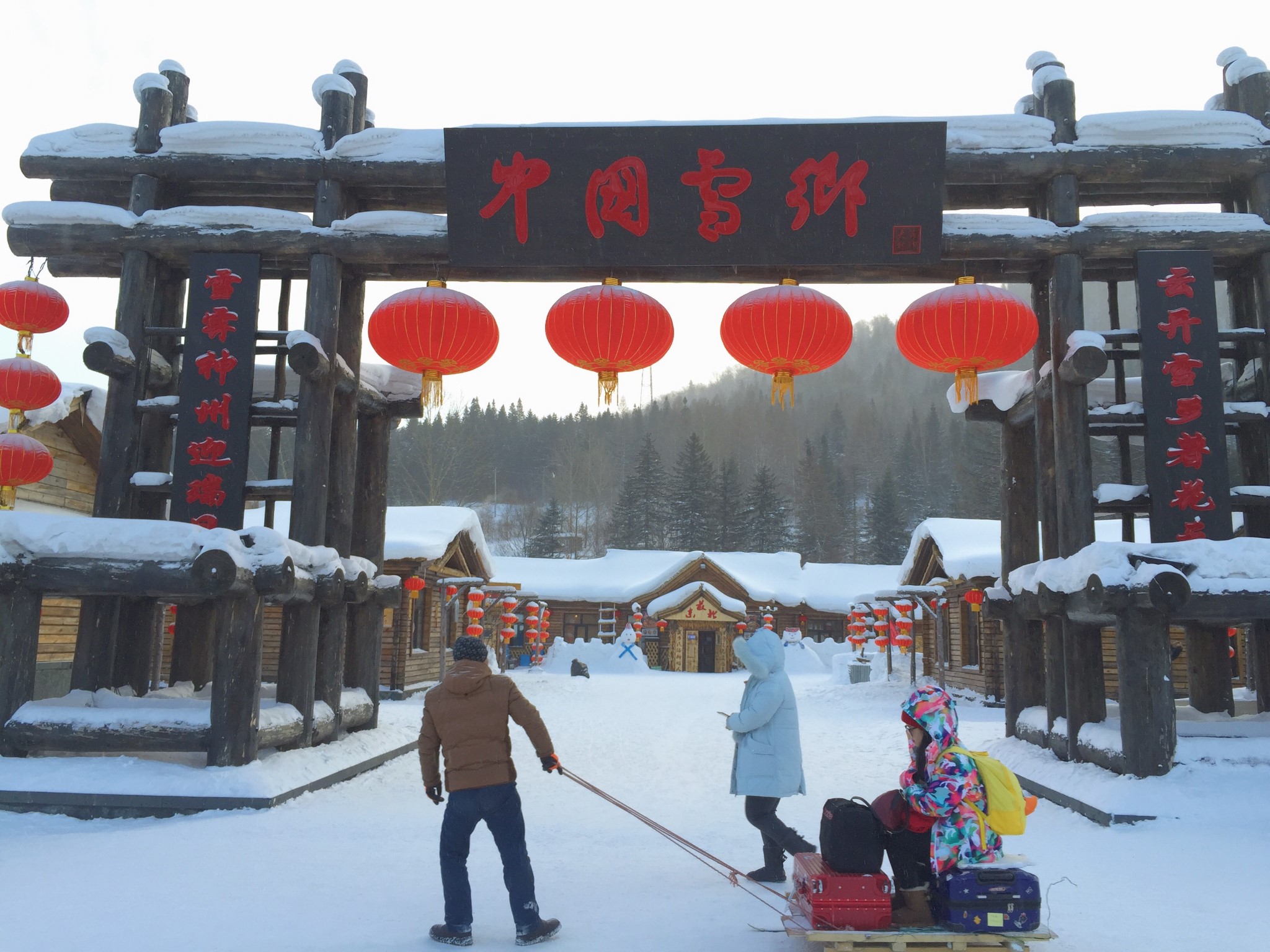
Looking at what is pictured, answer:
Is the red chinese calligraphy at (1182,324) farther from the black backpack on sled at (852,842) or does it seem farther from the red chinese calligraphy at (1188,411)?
the black backpack on sled at (852,842)

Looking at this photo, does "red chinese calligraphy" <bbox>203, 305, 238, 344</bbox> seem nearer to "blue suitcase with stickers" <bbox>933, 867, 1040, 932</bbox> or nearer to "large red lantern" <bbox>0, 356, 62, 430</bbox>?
"large red lantern" <bbox>0, 356, 62, 430</bbox>

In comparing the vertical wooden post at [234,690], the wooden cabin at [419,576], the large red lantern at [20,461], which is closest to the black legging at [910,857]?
the vertical wooden post at [234,690]

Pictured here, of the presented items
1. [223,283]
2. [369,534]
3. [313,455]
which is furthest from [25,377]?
[369,534]

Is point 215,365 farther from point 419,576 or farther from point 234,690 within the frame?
point 419,576

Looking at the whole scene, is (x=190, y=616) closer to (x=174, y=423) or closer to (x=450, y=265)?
(x=174, y=423)

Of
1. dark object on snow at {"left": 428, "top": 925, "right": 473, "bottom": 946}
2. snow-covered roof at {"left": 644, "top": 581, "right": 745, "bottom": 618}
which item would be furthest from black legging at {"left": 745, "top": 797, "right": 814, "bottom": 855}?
snow-covered roof at {"left": 644, "top": 581, "right": 745, "bottom": 618}

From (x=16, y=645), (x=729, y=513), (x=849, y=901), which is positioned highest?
(x=729, y=513)

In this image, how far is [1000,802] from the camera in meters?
3.94

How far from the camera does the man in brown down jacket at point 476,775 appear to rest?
14.4ft

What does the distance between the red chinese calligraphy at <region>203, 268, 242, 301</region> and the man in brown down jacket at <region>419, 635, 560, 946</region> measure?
6.15 m

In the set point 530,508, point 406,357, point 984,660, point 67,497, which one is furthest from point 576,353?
point 530,508

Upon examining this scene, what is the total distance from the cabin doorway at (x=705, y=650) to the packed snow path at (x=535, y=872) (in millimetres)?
27324

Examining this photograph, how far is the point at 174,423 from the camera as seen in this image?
32.8ft

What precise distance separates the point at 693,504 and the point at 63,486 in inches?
1692
